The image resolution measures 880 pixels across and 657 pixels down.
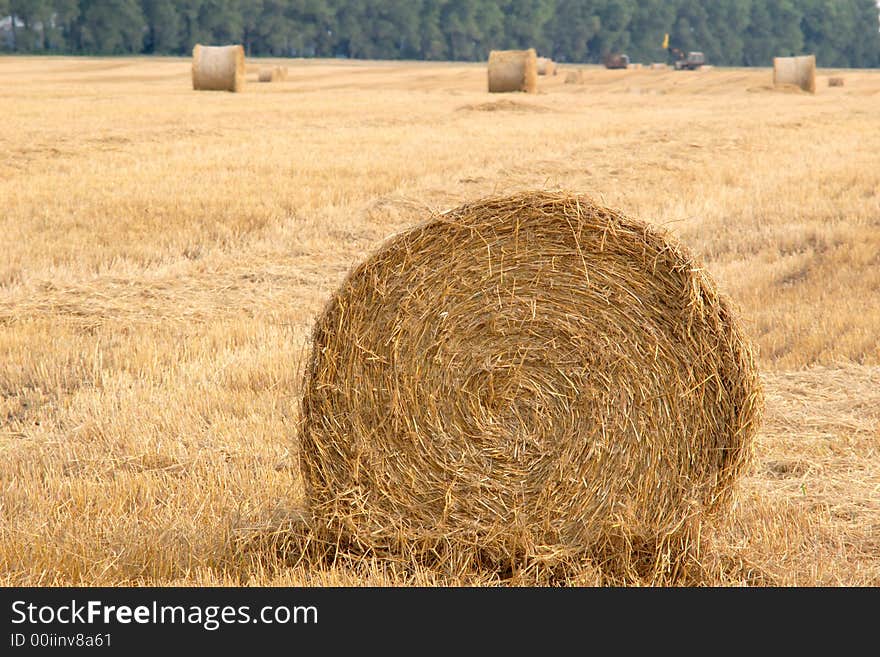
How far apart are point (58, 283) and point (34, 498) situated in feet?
16.2

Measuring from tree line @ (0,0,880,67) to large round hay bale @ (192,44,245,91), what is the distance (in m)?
39.8

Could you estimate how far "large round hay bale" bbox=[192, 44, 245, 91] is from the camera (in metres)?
32.0

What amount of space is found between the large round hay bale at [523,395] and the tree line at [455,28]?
6906 centimetres

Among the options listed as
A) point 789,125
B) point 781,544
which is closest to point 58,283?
point 781,544

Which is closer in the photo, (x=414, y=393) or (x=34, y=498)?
(x=414, y=393)

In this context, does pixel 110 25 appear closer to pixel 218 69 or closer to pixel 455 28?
pixel 455 28

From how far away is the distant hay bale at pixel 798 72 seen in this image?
37.5 meters

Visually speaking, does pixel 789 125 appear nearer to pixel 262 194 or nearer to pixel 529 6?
pixel 262 194

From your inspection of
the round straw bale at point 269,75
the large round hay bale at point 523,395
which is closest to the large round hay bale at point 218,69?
the round straw bale at point 269,75

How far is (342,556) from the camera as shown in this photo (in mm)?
4578

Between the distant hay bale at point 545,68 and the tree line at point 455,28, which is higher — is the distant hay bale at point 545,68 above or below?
below

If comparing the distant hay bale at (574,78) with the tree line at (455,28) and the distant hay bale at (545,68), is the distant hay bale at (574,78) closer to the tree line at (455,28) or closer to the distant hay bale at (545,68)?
the distant hay bale at (545,68)

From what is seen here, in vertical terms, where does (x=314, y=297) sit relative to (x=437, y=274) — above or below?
below

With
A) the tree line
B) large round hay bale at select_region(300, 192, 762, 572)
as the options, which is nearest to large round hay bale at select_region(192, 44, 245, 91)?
large round hay bale at select_region(300, 192, 762, 572)
